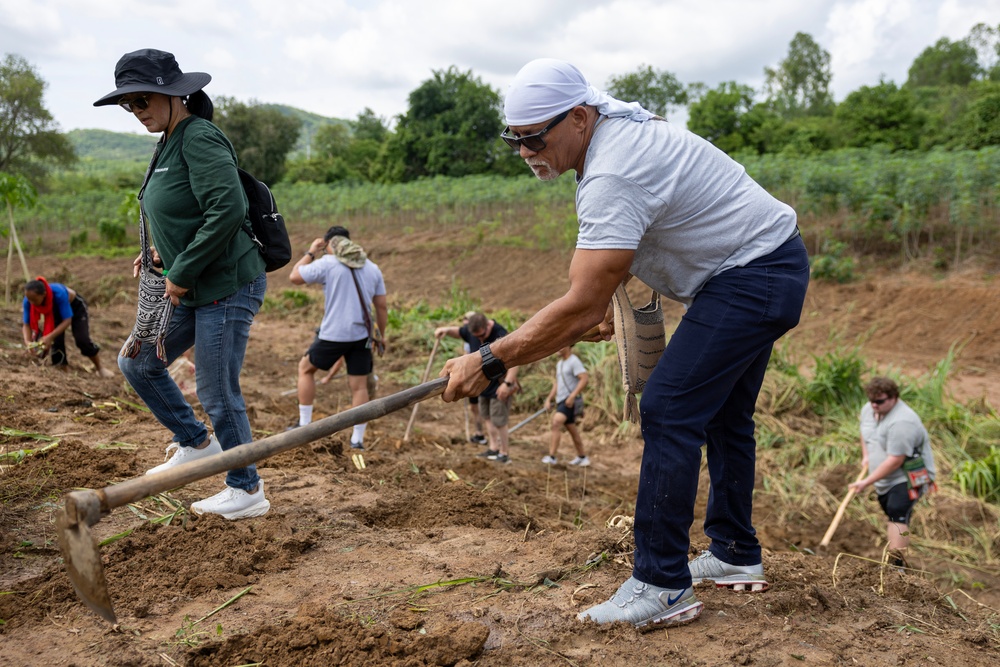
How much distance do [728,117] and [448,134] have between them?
1344 cm

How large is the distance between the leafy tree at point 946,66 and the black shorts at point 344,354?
173ft

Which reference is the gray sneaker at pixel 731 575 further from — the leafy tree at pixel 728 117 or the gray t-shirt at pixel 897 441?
the leafy tree at pixel 728 117

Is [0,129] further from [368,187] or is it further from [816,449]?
[816,449]

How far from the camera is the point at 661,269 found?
9.07 feet

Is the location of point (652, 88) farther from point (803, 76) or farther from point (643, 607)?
point (643, 607)

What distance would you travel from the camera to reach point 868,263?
15.3 metres

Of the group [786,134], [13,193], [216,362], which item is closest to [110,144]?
[786,134]

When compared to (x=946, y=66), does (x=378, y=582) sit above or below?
below

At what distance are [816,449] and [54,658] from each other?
6936mm

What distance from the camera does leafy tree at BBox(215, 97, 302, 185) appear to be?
39.4m

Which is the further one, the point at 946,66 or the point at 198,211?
the point at 946,66

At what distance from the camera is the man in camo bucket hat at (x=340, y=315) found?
6.59m

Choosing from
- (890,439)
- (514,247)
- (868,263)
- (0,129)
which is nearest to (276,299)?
(514,247)

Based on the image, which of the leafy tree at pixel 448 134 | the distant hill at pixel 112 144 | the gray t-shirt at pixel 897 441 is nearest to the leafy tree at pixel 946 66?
the leafy tree at pixel 448 134
